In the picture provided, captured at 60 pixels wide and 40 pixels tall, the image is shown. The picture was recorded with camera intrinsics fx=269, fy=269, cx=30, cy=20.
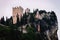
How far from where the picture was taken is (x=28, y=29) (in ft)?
28.3

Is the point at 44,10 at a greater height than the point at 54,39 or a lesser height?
greater

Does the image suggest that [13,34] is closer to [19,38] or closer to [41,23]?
[19,38]

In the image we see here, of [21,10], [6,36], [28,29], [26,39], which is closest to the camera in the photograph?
[6,36]

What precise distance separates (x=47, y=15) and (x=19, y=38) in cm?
251

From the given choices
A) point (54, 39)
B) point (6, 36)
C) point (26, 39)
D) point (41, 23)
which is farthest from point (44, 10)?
point (6, 36)

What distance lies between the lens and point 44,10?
9.16 meters

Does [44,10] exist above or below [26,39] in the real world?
above

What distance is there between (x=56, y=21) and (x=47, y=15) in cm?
45

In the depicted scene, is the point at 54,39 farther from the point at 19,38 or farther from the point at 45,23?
the point at 19,38

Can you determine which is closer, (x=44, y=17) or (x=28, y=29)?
(x=28, y=29)

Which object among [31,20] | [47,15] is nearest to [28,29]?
[31,20]

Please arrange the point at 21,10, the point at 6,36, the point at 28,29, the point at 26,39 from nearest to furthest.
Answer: the point at 6,36
the point at 26,39
the point at 28,29
the point at 21,10

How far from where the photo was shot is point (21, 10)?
30.5ft

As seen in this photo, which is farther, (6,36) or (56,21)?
(56,21)
